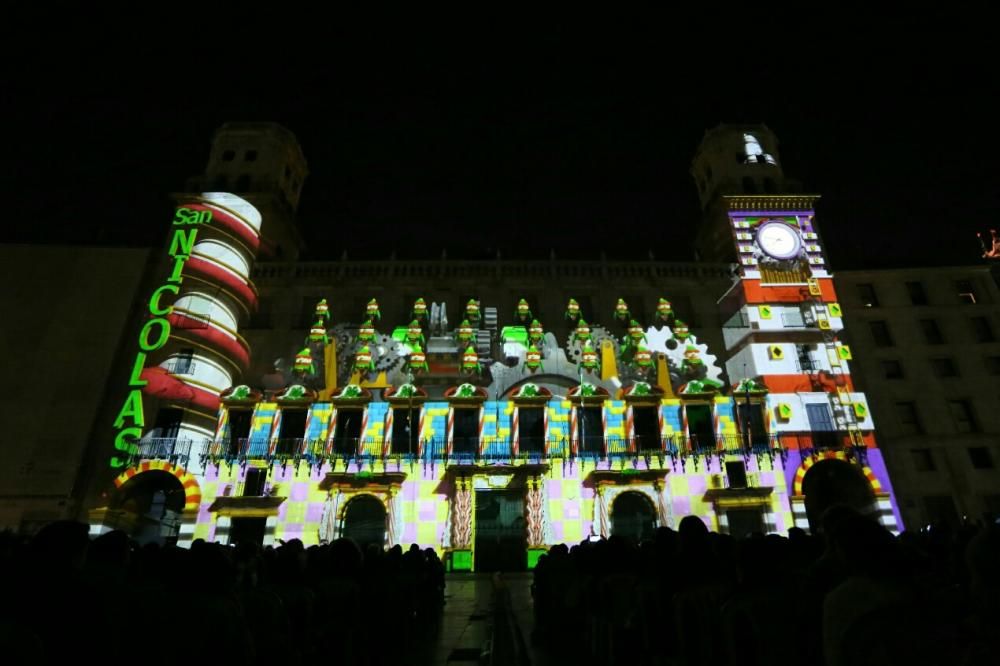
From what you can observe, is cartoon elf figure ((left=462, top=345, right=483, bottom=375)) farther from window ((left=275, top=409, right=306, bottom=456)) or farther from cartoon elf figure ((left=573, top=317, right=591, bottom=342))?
window ((left=275, top=409, right=306, bottom=456))

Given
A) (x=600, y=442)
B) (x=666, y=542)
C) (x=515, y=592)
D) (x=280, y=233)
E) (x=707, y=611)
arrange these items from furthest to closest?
(x=280, y=233) < (x=600, y=442) < (x=515, y=592) < (x=666, y=542) < (x=707, y=611)

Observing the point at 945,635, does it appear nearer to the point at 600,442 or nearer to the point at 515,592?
the point at 515,592

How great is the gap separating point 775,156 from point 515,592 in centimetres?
3571

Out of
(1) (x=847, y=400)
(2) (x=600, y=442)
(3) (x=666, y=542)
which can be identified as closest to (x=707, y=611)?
(3) (x=666, y=542)

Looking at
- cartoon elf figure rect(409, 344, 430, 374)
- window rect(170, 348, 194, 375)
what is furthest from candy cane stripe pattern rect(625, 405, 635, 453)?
window rect(170, 348, 194, 375)

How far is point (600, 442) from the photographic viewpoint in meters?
28.0

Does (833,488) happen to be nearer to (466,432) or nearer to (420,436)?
(466,432)

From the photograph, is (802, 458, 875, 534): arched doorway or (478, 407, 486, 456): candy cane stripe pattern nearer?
(802, 458, 875, 534): arched doorway

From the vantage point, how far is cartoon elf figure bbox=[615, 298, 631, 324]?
32250mm

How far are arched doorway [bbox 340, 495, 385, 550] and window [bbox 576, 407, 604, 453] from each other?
10.3 m

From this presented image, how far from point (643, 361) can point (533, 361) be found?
6102 mm

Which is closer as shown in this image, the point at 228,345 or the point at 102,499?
the point at 102,499

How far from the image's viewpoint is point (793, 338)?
30969mm

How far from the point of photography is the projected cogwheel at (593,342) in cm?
3136
